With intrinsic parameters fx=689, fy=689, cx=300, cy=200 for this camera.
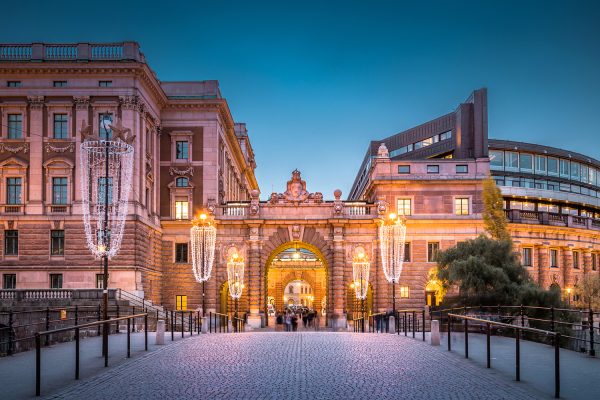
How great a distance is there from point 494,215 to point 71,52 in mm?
35468

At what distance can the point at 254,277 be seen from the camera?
5600 cm

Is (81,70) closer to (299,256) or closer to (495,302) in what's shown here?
(495,302)

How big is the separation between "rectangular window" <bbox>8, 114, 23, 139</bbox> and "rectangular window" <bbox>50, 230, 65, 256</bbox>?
7604mm

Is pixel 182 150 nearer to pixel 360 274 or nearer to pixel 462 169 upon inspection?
pixel 360 274

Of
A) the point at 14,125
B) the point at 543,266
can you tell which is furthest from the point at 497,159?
Result: the point at 14,125

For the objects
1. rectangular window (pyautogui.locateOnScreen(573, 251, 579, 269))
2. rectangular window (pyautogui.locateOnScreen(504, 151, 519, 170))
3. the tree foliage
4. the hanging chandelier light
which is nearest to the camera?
the tree foliage

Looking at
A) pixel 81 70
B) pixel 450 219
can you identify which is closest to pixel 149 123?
pixel 81 70

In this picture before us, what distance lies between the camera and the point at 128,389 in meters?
13.6

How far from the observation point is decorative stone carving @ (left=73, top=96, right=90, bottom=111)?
49.5 m

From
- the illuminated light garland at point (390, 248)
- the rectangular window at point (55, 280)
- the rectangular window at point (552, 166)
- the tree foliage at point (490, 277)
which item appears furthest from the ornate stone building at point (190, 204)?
the rectangular window at point (552, 166)

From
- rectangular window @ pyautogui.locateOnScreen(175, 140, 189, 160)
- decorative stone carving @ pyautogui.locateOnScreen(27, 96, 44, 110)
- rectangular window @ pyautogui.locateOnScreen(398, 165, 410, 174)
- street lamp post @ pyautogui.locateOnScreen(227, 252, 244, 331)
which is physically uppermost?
decorative stone carving @ pyautogui.locateOnScreen(27, 96, 44, 110)

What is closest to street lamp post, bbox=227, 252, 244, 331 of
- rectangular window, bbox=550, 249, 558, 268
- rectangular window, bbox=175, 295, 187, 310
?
rectangular window, bbox=175, 295, 187, 310

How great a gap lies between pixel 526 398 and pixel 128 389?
7.60 meters

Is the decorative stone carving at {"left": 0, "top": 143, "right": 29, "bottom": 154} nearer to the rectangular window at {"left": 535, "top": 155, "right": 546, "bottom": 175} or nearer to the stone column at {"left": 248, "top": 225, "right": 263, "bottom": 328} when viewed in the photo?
the stone column at {"left": 248, "top": 225, "right": 263, "bottom": 328}
